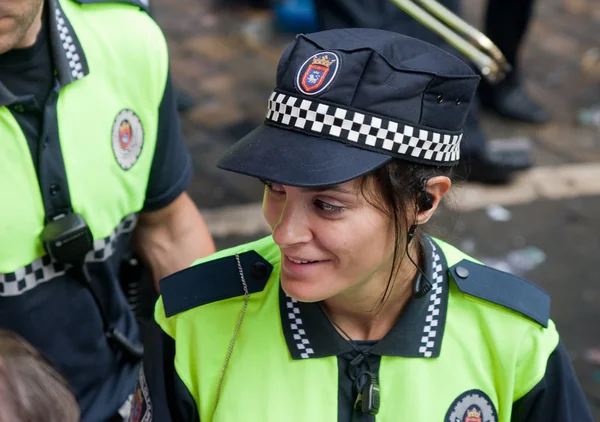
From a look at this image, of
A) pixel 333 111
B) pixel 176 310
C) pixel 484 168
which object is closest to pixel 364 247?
pixel 333 111

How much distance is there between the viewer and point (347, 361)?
186 centimetres

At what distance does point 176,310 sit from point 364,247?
0.46 m

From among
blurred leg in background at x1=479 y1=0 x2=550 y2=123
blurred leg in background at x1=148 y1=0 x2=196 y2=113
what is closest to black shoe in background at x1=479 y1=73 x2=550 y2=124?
blurred leg in background at x1=479 y1=0 x2=550 y2=123

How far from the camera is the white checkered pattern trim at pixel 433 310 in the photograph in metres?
1.86

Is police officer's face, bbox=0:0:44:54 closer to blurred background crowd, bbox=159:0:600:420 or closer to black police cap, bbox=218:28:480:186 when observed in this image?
black police cap, bbox=218:28:480:186

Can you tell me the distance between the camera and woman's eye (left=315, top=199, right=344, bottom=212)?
1.67m

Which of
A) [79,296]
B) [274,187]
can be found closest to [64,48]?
[79,296]

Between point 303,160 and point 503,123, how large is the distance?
14.2 feet

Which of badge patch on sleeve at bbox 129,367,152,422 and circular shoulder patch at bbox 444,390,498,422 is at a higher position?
circular shoulder patch at bbox 444,390,498,422

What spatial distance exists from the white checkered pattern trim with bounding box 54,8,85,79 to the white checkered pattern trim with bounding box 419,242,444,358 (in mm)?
1008

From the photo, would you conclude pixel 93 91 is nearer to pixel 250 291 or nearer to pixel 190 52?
pixel 250 291

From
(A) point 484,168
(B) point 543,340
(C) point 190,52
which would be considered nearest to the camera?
(B) point 543,340

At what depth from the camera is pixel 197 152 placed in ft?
17.1

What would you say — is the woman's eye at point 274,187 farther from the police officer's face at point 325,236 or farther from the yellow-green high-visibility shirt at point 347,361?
the yellow-green high-visibility shirt at point 347,361
